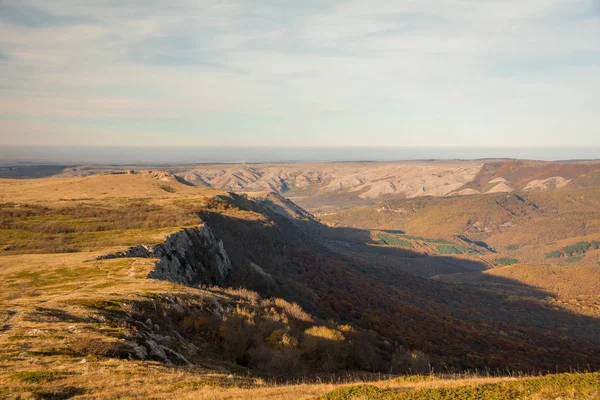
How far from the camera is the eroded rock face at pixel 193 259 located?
46500 mm

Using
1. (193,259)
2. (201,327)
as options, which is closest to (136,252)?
(193,259)

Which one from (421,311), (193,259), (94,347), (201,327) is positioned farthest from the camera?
(421,311)

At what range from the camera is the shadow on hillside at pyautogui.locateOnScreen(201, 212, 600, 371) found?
5662cm

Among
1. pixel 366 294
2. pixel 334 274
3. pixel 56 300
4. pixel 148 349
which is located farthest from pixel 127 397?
pixel 334 274

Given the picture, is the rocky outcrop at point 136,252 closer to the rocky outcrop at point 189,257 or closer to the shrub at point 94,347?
the rocky outcrop at point 189,257

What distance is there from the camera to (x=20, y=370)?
44.9 ft

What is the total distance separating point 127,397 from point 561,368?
71.1m

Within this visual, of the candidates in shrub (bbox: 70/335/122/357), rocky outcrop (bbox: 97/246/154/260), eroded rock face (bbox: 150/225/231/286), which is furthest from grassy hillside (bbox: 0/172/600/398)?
eroded rock face (bbox: 150/225/231/286)

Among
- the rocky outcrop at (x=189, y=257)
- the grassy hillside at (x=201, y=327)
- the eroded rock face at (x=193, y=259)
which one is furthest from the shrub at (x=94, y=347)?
the eroded rock face at (x=193, y=259)

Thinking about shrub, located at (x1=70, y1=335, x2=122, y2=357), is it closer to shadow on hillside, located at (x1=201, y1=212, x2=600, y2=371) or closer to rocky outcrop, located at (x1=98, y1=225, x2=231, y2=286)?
rocky outcrop, located at (x1=98, y1=225, x2=231, y2=286)

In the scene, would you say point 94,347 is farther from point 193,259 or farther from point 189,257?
point 193,259

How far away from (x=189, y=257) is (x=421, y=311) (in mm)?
55791

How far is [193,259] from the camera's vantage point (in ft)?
176

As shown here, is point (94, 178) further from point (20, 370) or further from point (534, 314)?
point (534, 314)
